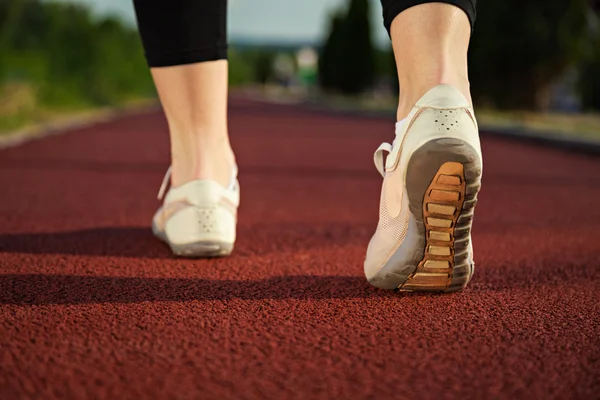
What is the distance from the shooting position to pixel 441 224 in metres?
1.56

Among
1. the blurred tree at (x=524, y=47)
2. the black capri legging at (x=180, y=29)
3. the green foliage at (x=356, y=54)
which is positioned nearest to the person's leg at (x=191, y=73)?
the black capri legging at (x=180, y=29)

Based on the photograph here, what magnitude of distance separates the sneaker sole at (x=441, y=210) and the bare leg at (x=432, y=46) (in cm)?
17

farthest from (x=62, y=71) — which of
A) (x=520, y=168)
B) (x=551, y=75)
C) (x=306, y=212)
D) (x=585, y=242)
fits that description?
(x=585, y=242)

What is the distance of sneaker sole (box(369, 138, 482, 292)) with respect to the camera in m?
1.50

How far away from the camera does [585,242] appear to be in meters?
2.61

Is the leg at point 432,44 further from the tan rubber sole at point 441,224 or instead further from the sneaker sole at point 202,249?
the sneaker sole at point 202,249

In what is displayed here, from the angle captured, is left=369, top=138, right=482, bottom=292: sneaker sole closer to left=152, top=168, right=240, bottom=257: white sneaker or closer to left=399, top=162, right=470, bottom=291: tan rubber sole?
left=399, top=162, right=470, bottom=291: tan rubber sole

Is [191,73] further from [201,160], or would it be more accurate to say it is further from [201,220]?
[201,220]

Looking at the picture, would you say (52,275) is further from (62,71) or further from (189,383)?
(62,71)

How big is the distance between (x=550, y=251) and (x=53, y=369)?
5.83 ft

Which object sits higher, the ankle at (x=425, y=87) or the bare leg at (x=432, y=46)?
the bare leg at (x=432, y=46)

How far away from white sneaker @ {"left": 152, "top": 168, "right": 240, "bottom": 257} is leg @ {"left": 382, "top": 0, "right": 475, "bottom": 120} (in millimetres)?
676

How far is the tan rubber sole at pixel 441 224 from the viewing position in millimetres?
1518

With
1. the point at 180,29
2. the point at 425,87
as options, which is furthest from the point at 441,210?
the point at 180,29
